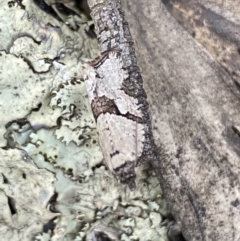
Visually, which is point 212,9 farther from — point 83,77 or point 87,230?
point 87,230

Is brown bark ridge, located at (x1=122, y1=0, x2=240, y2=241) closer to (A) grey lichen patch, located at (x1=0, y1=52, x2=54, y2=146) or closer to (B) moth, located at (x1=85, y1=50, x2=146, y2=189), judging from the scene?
(B) moth, located at (x1=85, y1=50, x2=146, y2=189)

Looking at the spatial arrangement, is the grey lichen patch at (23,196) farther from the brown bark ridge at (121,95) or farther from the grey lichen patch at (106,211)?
the brown bark ridge at (121,95)

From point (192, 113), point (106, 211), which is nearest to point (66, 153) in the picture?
point (106, 211)

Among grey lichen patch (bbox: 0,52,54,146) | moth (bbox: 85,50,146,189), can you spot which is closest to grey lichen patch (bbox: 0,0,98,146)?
grey lichen patch (bbox: 0,52,54,146)

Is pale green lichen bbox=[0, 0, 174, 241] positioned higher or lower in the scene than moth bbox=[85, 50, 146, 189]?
lower

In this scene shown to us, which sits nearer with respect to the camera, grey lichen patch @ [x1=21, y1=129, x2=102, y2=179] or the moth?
the moth

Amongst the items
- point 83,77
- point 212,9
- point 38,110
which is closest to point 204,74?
point 212,9
